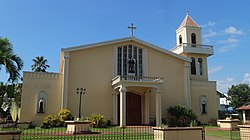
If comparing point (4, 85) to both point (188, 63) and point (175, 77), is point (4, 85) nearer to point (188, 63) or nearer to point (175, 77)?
point (175, 77)

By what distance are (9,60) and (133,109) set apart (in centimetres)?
1462

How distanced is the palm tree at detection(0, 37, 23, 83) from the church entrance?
12949mm

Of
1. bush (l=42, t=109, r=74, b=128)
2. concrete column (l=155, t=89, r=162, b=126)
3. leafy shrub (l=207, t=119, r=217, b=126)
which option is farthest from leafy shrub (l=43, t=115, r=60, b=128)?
leafy shrub (l=207, t=119, r=217, b=126)

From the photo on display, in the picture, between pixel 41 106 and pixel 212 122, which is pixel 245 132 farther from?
pixel 41 106

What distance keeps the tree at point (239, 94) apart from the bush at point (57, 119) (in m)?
58.4

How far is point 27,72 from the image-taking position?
26.2m

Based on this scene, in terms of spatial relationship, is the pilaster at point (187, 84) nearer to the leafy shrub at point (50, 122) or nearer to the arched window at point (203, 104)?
the arched window at point (203, 104)

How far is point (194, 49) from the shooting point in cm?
3403

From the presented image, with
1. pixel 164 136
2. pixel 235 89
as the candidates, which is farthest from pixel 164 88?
pixel 235 89

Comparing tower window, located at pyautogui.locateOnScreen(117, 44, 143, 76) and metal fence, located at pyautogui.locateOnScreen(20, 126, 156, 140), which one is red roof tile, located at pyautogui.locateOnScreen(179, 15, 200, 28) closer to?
tower window, located at pyautogui.locateOnScreen(117, 44, 143, 76)

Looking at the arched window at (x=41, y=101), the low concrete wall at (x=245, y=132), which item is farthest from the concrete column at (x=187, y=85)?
the low concrete wall at (x=245, y=132)

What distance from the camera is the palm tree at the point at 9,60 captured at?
1890 cm

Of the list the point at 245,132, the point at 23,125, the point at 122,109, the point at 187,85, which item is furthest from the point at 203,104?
the point at 23,125

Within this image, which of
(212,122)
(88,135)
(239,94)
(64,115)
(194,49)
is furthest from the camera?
(239,94)
